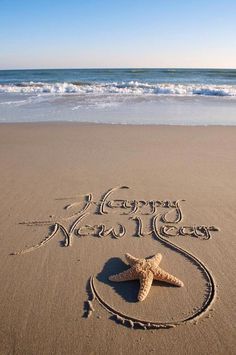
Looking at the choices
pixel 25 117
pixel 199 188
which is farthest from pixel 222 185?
pixel 25 117

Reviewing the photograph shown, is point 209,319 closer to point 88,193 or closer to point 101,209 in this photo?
point 101,209

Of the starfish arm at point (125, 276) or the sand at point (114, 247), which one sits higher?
the starfish arm at point (125, 276)

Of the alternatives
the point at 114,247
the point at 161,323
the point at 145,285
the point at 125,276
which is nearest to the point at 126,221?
the point at 114,247

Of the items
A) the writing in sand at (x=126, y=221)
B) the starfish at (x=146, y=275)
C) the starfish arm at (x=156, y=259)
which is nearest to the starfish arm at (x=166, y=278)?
the starfish at (x=146, y=275)

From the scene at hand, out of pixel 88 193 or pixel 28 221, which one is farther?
pixel 88 193

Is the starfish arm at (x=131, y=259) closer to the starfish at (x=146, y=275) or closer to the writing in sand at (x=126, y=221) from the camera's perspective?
the starfish at (x=146, y=275)

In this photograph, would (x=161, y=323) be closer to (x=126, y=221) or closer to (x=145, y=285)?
(x=145, y=285)
